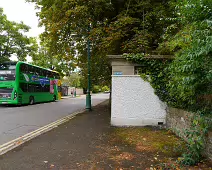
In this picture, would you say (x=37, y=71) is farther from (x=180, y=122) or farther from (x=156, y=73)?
(x=180, y=122)

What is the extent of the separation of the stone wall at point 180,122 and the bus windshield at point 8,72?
14772 mm

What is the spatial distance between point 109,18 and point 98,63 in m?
4.80

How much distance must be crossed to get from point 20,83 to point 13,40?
15.7 metres

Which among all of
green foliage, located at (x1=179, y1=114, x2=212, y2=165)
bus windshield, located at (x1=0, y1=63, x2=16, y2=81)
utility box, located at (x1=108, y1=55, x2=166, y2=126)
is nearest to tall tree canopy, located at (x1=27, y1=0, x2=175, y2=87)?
utility box, located at (x1=108, y1=55, x2=166, y2=126)

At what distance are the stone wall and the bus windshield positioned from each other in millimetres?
14772

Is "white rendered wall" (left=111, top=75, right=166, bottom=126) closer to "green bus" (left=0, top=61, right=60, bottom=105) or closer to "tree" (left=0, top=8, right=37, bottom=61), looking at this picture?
"green bus" (left=0, top=61, right=60, bottom=105)

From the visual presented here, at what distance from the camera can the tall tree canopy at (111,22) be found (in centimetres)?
973

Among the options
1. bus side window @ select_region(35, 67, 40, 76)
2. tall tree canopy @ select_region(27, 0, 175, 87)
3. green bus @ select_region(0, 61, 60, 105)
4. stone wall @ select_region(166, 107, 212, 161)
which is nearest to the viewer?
stone wall @ select_region(166, 107, 212, 161)

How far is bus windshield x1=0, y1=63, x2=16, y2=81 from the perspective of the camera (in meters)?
17.3

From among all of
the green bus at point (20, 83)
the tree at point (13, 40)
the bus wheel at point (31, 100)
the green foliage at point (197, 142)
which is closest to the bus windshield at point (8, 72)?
the green bus at point (20, 83)

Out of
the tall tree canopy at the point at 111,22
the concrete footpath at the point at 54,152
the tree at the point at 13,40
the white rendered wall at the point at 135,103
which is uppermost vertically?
the tree at the point at 13,40

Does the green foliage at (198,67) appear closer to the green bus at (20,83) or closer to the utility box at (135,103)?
the utility box at (135,103)

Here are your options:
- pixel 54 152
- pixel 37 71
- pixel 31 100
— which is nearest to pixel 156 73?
pixel 54 152

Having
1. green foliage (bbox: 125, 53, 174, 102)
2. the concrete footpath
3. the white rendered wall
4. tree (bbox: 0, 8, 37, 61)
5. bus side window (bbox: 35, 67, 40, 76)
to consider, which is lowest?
the concrete footpath
